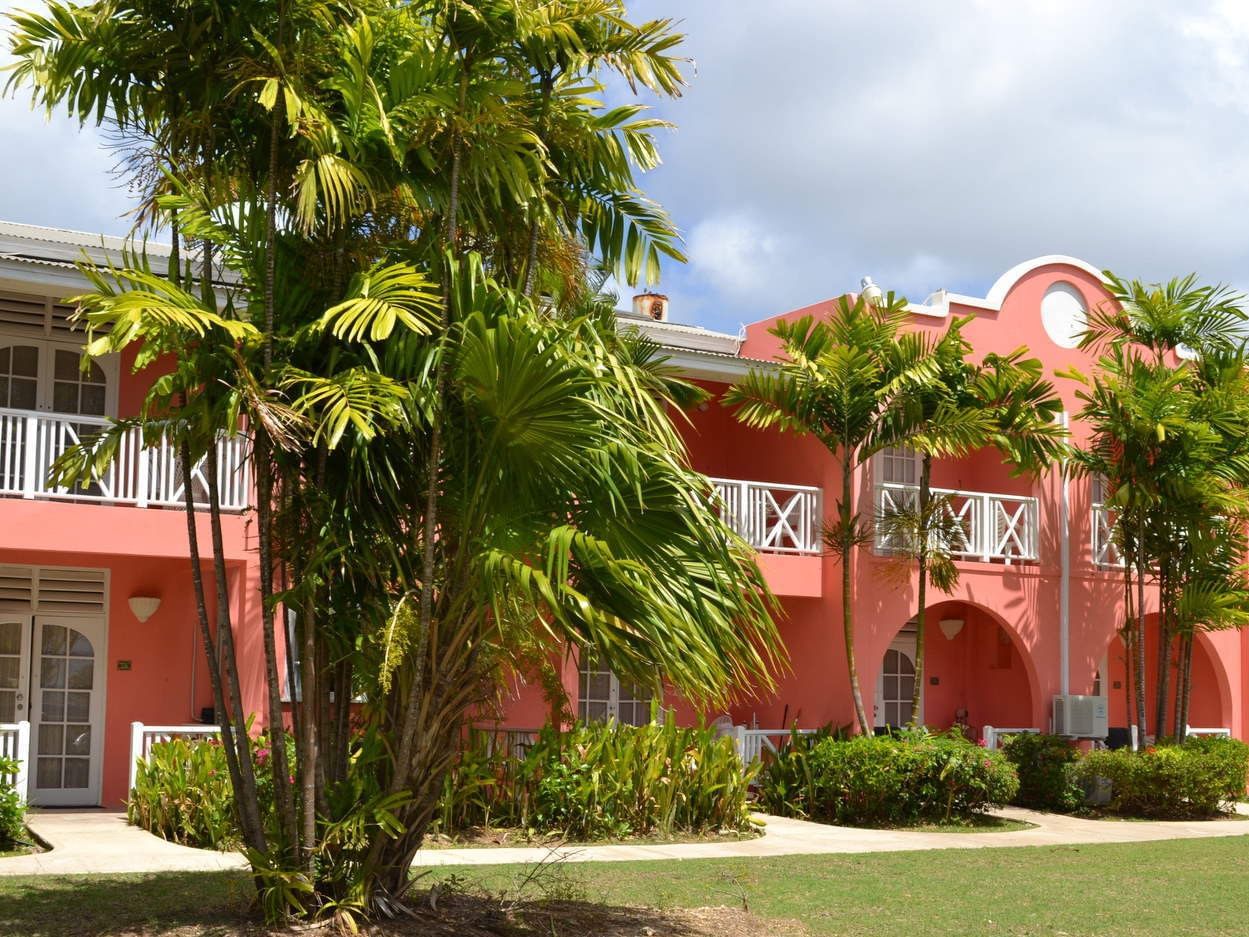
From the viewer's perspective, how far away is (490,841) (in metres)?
12.9

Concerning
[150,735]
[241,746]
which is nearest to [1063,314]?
[150,735]

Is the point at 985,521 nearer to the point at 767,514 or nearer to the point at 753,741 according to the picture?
the point at 767,514

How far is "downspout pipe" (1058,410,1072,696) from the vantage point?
19141 millimetres

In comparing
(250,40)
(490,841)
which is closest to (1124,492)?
(490,841)

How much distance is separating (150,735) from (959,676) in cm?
1245

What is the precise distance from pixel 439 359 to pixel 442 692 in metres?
1.88

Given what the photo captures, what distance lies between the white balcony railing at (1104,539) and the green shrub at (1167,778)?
2.85m

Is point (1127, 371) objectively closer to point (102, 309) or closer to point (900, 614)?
point (900, 614)

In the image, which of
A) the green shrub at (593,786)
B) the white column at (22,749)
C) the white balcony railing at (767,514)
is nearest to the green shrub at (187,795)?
the white column at (22,749)

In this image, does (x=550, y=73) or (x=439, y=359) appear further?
(x=550, y=73)

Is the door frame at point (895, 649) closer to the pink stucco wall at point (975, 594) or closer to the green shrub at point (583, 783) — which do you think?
the pink stucco wall at point (975, 594)

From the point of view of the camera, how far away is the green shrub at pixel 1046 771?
17.6 metres

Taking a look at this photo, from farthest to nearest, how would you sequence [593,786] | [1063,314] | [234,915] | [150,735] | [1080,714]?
1. [1063,314]
2. [1080,714]
3. [150,735]
4. [593,786]
5. [234,915]

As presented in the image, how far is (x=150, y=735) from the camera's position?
1391 centimetres
